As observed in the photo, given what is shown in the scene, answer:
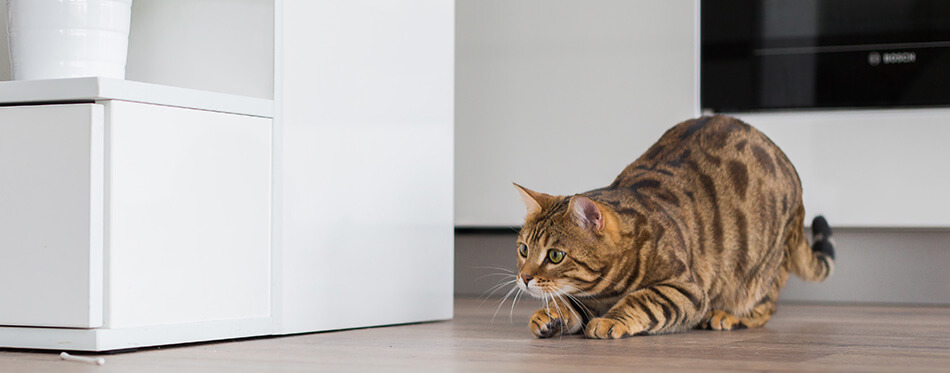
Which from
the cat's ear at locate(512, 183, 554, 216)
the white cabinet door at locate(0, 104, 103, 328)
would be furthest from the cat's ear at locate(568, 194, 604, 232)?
the white cabinet door at locate(0, 104, 103, 328)

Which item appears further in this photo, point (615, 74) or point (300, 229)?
point (615, 74)

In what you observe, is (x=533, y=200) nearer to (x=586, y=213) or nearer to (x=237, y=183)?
(x=586, y=213)

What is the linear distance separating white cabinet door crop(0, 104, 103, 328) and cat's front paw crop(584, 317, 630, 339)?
29.2 inches

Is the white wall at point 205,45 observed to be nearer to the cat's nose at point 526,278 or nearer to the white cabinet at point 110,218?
the white cabinet at point 110,218

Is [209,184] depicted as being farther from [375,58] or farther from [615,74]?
[615,74]

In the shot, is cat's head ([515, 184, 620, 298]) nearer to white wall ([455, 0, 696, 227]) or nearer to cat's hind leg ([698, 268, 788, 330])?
cat's hind leg ([698, 268, 788, 330])

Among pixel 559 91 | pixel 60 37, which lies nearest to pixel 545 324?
pixel 60 37

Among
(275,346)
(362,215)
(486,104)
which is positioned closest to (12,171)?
(275,346)

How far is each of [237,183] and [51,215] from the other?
0.28m

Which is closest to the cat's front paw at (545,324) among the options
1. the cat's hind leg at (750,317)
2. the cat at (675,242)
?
the cat at (675,242)

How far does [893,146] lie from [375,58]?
3.93ft

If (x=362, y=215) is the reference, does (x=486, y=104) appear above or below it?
above

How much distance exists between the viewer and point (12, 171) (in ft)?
5.08

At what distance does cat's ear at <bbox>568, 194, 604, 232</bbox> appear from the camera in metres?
1.73
